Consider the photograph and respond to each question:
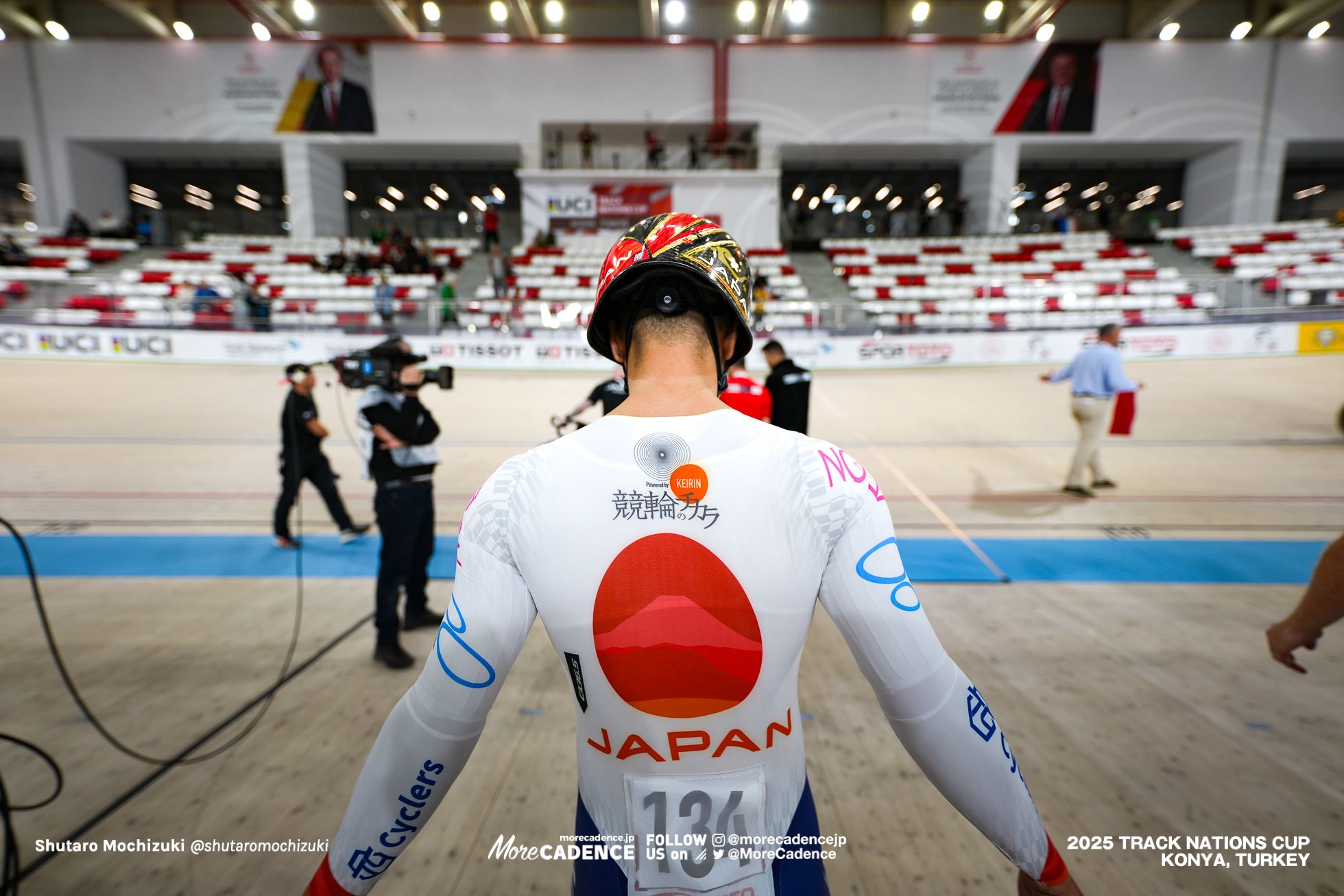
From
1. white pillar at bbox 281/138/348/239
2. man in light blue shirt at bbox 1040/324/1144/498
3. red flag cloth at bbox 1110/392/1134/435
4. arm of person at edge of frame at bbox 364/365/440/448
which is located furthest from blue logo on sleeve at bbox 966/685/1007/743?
white pillar at bbox 281/138/348/239

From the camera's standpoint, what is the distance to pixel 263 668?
311 cm

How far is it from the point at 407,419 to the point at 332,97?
25.3m

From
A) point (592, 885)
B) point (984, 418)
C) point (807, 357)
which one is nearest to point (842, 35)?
point (807, 357)

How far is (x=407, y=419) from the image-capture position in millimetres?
3135

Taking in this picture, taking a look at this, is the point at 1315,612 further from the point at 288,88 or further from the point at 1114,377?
the point at 288,88

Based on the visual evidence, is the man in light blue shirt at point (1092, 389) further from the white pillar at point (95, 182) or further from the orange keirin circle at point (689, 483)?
the white pillar at point (95, 182)

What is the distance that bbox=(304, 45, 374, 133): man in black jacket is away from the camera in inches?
842

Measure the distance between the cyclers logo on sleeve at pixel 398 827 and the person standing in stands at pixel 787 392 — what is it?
154 inches

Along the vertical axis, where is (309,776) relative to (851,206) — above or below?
below

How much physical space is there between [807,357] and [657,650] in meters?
14.2

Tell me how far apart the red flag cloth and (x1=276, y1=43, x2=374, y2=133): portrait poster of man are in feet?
83.1

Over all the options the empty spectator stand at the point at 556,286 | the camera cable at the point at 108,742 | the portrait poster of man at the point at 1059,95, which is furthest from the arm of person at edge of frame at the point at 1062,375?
the portrait poster of man at the point at 1059,95

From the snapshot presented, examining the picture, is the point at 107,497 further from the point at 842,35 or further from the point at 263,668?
the point at 842,35

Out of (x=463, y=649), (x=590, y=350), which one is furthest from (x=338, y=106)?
(x=463, y=649)
